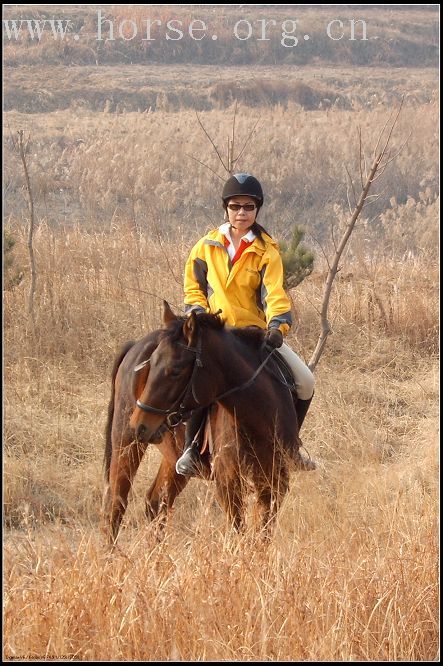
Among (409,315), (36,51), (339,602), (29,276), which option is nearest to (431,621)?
(339,602)

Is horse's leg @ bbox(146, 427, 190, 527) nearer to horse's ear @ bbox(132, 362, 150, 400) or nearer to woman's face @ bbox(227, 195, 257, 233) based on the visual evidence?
horse's ear @ bbox(132, 362, 150, 400)

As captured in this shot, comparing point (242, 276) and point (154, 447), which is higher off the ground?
point (242, 276)

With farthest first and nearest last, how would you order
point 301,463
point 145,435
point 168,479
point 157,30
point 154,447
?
point 157,30 < point 154,447 < point 168,479 < point 301,463 < point 145,435

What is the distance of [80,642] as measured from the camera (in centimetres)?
416

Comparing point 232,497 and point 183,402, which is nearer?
point 183,402

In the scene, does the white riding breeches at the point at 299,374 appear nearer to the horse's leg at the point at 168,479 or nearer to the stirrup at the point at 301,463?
the stirrup at the point at 301,463

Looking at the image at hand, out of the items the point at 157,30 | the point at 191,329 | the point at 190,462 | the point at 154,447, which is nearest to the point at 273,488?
the point at 190,462

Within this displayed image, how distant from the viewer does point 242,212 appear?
227 inches

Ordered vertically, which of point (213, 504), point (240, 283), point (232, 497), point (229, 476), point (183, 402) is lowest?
point (213, 504)

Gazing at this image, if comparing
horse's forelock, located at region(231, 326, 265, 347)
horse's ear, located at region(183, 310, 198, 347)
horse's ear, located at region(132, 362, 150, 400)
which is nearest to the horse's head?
horse's ear, located at region(183, 310, 198, 347)

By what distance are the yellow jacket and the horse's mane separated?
0.45ft

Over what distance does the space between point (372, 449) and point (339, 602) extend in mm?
3655

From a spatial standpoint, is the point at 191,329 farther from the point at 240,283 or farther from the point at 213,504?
the point at 213,504

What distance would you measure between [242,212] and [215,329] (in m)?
0.91
